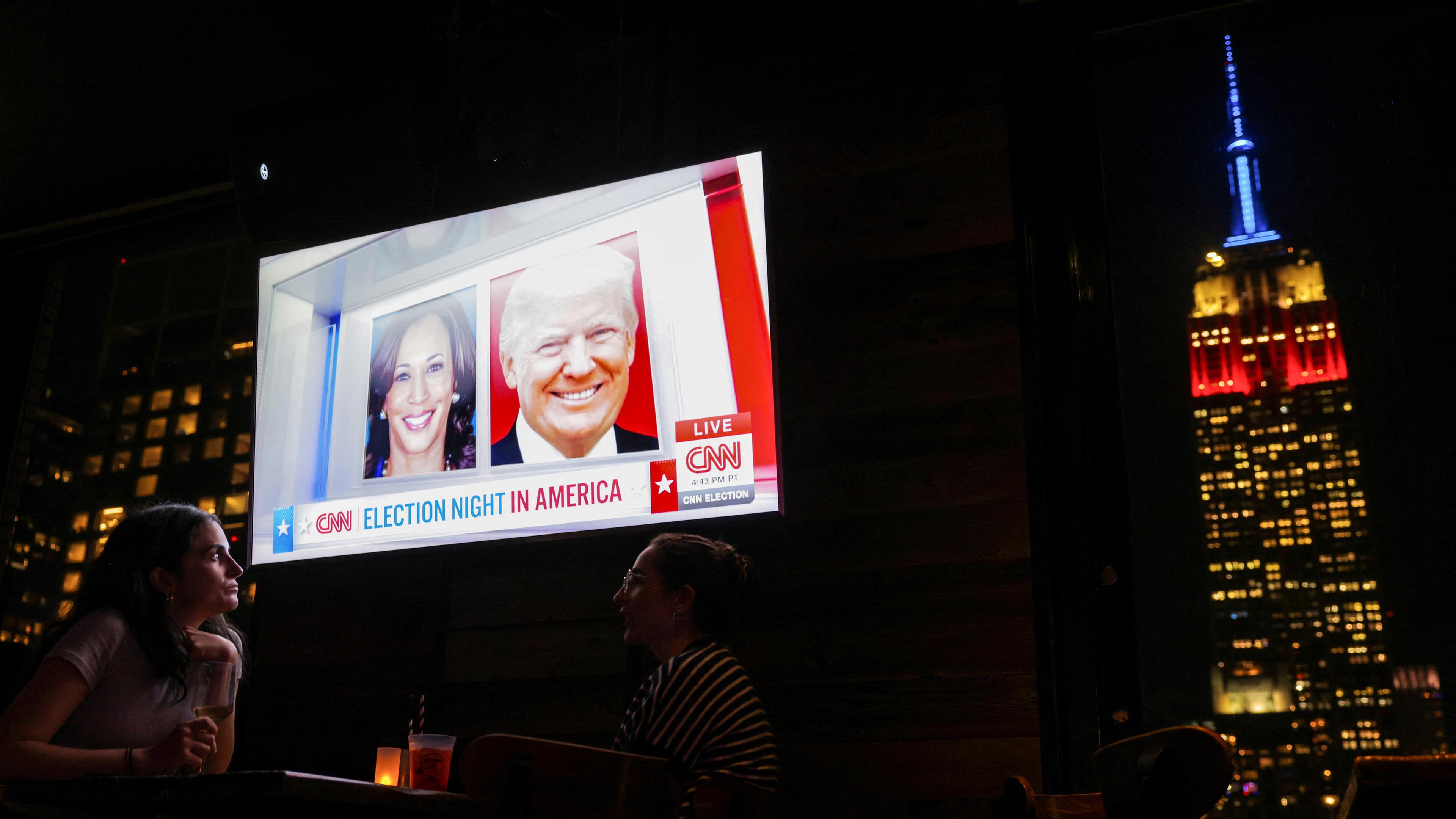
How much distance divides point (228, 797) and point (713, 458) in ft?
4.50

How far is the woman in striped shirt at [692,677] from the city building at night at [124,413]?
2.02 meters

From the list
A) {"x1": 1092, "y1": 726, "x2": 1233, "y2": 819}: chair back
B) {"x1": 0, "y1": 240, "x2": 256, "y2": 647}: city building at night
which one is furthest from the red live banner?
{"x1": 0, "y1": 240, "x2": 256, "y2": 647}: city building at night

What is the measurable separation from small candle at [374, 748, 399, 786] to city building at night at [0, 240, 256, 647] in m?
1.95

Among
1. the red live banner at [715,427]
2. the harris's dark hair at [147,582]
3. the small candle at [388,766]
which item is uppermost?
the red live banner at [715,427]

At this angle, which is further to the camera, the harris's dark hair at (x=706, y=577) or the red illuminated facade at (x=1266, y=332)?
the red illuminated facade at (x=1266, y=332)

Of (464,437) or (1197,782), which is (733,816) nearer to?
(1197,782)

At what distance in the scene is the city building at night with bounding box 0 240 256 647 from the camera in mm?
3959

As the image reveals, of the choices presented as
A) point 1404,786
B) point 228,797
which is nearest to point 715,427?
point 228,797

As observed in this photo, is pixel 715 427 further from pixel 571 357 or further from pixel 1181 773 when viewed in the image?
pixel 1181 773

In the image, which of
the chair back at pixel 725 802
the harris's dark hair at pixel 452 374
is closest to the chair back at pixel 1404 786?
the chair back at pixel 725 802

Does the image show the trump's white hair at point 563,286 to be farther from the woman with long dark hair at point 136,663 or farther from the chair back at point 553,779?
the chair back at point 553,779

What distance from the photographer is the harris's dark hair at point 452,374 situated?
9.59 ft

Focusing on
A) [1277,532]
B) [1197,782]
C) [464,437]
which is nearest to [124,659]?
[464,437]

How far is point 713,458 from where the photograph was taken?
265 centimetres
